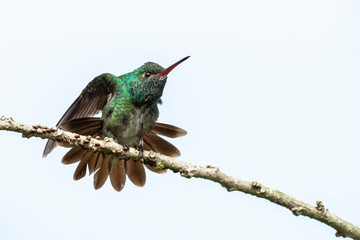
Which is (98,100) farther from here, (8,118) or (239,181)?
(239,181)

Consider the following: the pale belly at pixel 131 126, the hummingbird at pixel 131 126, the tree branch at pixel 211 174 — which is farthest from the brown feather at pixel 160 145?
the tree branch at pixel 211 174

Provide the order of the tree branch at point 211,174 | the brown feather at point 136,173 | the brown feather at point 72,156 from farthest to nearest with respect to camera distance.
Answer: the brown feather at point 136,173 → the brown feather at point 72,156 → the tree branch at point 211,174

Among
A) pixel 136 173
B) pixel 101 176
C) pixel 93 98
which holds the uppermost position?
pixel 93 98

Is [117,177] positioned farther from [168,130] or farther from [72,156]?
[168,130]

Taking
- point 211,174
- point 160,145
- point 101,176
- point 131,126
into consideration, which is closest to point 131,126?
point 131,126

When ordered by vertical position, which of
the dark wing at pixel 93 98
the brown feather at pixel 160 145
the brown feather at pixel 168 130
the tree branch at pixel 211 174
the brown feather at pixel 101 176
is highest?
the dark wing at pixel 93 98

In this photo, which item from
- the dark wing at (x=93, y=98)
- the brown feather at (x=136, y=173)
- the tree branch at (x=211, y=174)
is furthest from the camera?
the dark wing at (x=93, y=98)

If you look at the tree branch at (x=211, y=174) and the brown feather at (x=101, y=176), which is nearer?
the tree branch at (x=211, y=174)

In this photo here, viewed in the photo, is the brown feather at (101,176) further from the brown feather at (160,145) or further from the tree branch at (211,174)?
the tree branch at (211,174)

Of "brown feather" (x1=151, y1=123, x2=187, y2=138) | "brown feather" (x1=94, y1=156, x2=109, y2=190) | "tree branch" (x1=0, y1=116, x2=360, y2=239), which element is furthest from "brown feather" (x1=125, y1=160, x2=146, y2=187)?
"tree branch" (x1=0, y1=116, x2=360, y2=239)
